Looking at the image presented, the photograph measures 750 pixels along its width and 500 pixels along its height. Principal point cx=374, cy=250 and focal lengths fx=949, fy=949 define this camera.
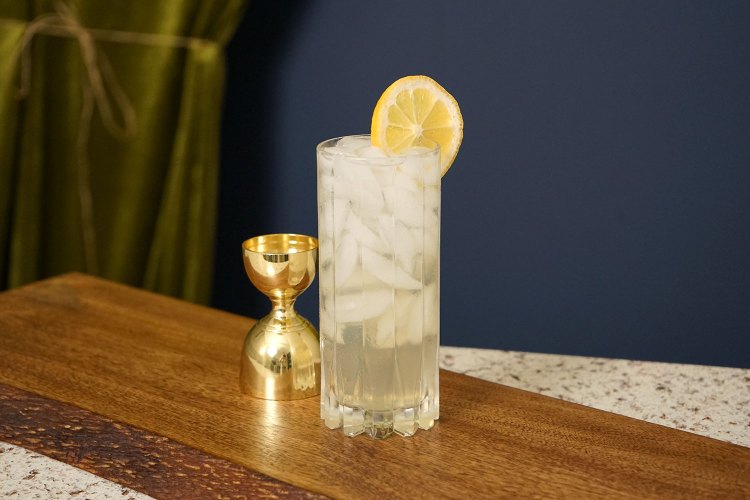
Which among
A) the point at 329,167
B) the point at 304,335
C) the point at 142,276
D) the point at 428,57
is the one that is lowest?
the point at 142,276

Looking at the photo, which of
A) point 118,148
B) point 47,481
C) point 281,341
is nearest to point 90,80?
point 118,148

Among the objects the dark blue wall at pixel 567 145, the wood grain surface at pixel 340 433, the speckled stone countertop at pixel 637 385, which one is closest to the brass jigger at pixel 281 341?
the wood grain surface at pixel 340 433

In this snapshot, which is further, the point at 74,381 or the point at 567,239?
the point at 567,239

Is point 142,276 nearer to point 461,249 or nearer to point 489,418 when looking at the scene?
point 461,249

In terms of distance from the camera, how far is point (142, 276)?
2.35m

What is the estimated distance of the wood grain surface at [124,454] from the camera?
0.91m

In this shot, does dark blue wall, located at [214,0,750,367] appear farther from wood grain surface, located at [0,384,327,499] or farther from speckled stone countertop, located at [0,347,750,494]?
wood grain surface, located at [0,384,327,499]

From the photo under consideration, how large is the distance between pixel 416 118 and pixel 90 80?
1411 millimetres

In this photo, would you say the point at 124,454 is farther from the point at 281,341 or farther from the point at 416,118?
the point at 416,118

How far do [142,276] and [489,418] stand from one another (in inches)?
58.2

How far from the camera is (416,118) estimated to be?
A: 0.97 metres

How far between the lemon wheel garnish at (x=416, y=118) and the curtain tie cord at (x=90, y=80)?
4.40ft

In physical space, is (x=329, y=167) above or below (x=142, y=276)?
above

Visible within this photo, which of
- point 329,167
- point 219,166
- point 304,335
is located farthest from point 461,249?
point 329,167
